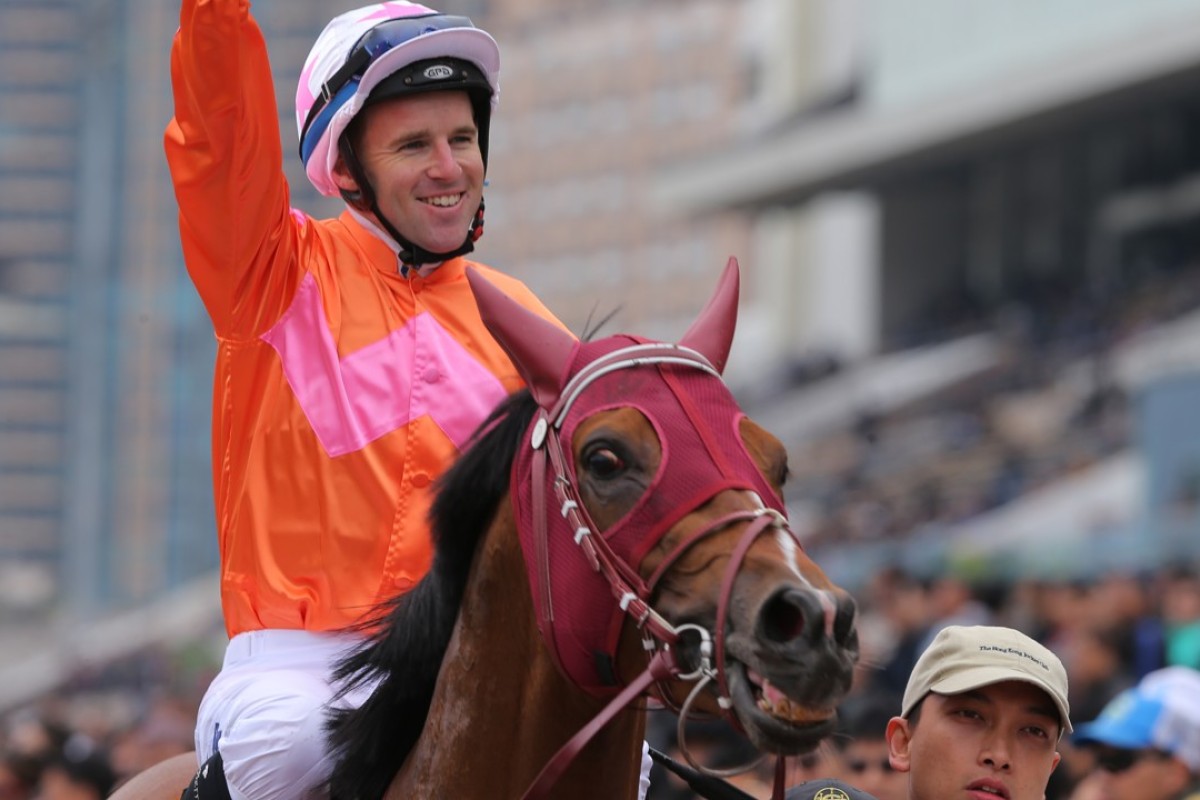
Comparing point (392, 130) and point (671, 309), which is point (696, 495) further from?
point (671, 309)

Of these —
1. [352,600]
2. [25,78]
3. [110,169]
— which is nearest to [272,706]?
[352,600]

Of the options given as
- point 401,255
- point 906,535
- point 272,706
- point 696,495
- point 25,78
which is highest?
point 25,78

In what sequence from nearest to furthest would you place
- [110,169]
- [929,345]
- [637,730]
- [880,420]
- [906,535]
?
[637,730], [906,535], [110,169], [880,420], [929,345]

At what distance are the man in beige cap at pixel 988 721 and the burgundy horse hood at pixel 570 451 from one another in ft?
2.55

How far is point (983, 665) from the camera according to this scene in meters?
3.61

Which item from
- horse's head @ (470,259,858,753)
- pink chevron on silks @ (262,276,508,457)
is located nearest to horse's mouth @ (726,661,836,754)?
horse's head @ (470,259,858,753)

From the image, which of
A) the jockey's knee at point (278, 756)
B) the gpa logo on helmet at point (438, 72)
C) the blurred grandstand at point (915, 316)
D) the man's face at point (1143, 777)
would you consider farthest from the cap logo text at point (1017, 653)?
the blurred grandstand at point (915, 316)

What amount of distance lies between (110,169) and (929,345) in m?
13.2

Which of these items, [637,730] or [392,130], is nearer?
[637,730]

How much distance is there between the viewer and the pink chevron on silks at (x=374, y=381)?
3.68 m

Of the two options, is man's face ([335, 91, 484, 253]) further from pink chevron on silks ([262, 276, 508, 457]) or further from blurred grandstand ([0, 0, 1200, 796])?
blurred grandstand ([0, 0, 1200, 796])

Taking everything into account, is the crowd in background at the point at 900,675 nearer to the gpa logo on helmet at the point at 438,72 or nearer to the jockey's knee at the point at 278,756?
the jockey's knee at the point at 278,756

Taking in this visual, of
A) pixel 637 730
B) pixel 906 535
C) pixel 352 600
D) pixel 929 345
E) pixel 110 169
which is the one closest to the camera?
pixel 637 730

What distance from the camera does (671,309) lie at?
76750 mm
